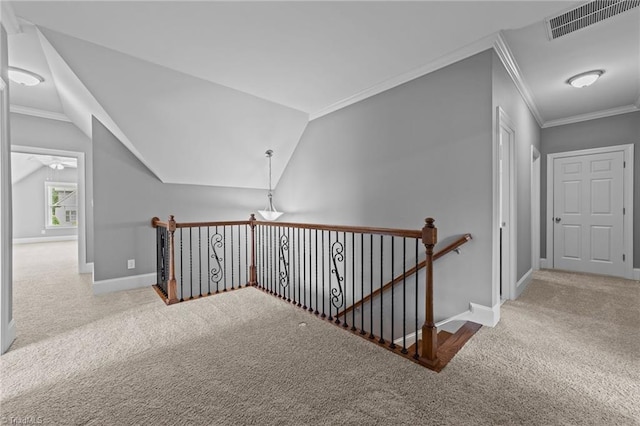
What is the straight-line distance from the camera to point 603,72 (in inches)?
119

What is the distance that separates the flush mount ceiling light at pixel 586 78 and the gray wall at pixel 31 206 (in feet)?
41.7

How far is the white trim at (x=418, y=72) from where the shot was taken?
2420 millimetres

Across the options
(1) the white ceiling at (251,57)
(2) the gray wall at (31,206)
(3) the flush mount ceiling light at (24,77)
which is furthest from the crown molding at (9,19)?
(2) the gray wall at (31,206)

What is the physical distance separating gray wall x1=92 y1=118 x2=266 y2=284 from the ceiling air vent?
13.5 ft

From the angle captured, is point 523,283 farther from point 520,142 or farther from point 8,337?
point 8,337

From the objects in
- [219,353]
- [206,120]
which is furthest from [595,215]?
[206,120]

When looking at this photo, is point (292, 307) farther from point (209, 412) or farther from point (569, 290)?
point (569, 290)

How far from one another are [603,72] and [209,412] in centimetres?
487

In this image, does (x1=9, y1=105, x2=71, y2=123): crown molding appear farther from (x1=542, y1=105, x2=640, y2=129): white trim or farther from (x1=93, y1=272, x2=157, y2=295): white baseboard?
(x1=542, y1=105, x2=640, y2=129): white trim

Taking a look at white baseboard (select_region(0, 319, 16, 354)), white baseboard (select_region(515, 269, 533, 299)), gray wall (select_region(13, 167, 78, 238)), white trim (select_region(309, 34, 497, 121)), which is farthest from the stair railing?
gray wall (select_region(13, 167, 78, 238))

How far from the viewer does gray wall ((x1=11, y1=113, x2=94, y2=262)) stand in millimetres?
4078

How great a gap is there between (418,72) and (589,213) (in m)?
3.85

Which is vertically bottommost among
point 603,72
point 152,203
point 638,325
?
point 638,325

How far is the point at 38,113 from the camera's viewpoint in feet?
13.7
